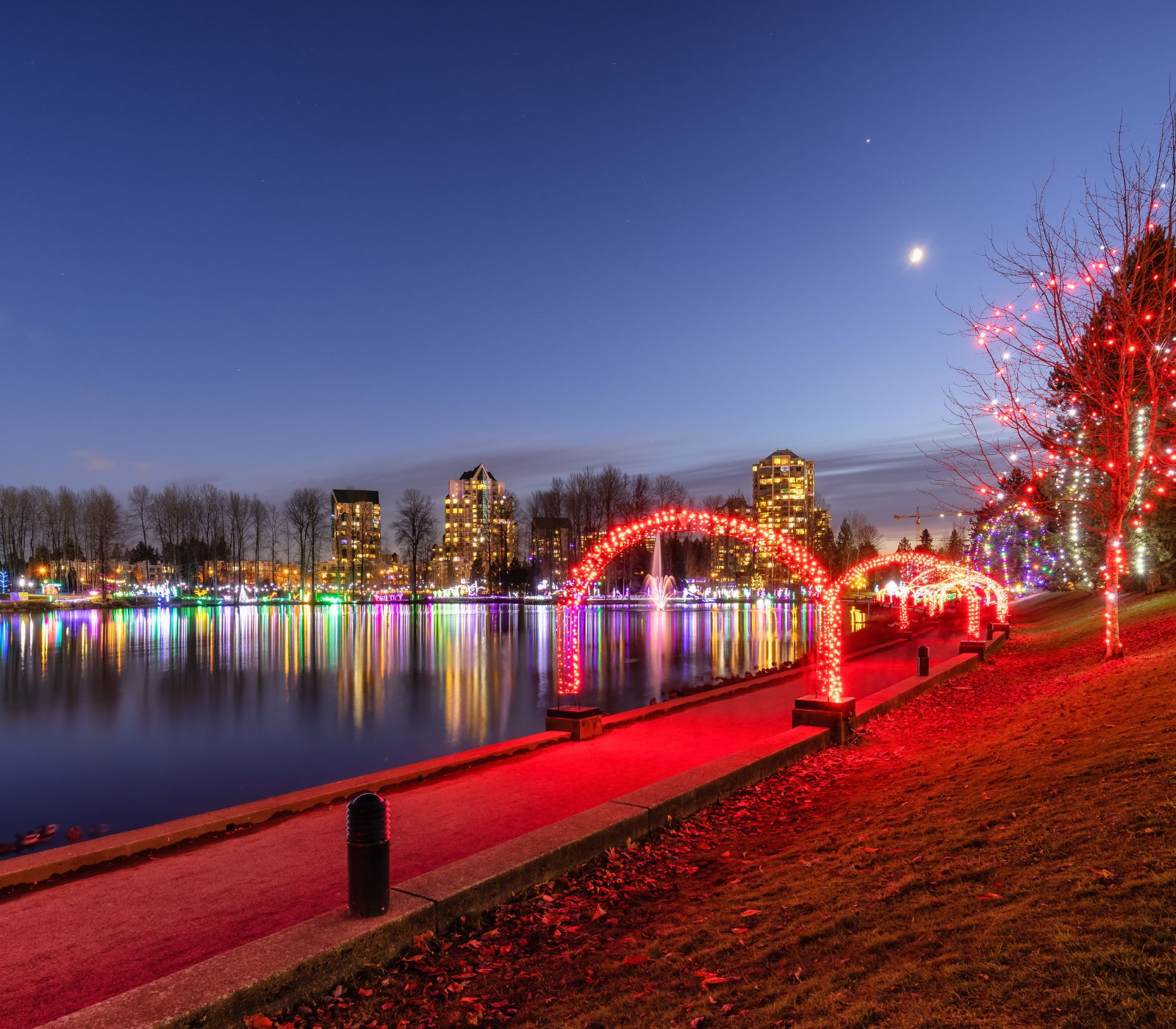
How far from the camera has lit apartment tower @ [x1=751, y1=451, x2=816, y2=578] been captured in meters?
187

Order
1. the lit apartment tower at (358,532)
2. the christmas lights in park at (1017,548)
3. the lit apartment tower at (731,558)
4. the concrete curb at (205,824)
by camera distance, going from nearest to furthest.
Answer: the concrete curb at (205,824) < the christmas lights in park at (1017,548) < the lit apartment tower at (731,558) < the lit apartment tower at (358,532)

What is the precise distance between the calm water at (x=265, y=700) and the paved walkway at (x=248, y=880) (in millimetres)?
6343

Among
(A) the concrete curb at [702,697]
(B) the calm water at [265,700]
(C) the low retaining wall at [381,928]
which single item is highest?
(C) the low retaining wall at [381,928]

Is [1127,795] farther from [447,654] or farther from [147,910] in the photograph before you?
[447,654]

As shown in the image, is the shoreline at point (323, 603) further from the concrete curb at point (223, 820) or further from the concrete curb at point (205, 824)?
the concrete curb at point (205, 824)

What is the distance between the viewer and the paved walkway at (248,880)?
517 cm

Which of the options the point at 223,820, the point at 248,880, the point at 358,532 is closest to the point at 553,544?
the point at 358,532

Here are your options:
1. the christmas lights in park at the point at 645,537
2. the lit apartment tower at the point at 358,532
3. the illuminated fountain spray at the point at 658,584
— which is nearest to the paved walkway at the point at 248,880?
the christmas lights in park at the point at 645,537

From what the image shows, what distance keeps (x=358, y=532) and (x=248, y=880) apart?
16774 centimetres

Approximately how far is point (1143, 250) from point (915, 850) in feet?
42.3

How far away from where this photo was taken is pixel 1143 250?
13.7 metres

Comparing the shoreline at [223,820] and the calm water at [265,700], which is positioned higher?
the shoreline at [223,820]

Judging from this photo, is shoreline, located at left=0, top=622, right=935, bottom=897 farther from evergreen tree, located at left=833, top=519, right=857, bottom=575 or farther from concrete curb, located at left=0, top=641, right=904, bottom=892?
evergreen tree, located at left=833, top=519, right=857, bottom=575

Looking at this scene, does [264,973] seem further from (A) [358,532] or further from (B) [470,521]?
(B) [470,521]
